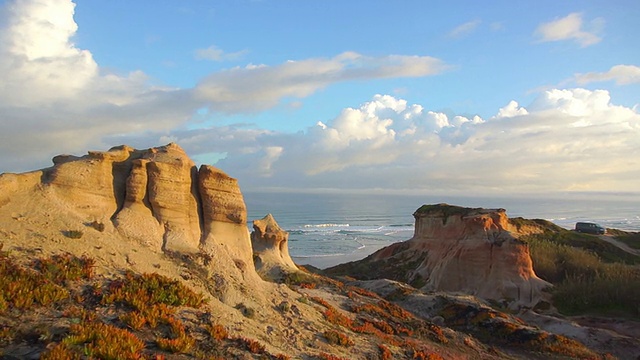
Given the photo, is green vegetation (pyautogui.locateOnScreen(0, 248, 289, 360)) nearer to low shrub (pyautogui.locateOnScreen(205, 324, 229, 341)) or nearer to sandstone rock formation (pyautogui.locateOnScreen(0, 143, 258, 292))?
low shrub (pyautogui.locateOnScreen(205, 324, 229, 341))

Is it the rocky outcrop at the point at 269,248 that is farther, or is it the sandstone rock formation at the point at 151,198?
the rocky outcrop at the point at 269,248

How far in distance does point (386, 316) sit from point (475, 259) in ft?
62.7

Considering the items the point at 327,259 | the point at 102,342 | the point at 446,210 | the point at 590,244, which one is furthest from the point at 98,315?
the point at 327,259

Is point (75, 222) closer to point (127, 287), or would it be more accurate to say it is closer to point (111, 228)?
point (111, 228)

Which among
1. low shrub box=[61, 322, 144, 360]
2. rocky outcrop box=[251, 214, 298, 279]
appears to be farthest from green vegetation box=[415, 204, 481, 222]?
low shrub box=[61, 322, 144, 360]

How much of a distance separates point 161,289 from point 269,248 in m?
16.7

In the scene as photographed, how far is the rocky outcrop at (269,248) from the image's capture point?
26.3 m

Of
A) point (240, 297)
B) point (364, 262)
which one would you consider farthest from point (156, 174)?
point (364, 262)

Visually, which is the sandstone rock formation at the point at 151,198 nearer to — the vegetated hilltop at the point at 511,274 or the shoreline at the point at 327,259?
the vegetated hilltop at the point at 511,274

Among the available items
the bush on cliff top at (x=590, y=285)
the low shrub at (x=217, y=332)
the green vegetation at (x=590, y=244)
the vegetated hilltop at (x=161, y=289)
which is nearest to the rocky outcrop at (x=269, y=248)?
the vegetated hilltop at (x=161, y=289)

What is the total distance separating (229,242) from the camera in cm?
1727

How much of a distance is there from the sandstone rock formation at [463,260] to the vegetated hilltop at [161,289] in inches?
486

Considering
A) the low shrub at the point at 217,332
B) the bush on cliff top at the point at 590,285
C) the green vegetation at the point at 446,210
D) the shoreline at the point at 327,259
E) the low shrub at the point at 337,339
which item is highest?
the green vegetation at the point at 446,210

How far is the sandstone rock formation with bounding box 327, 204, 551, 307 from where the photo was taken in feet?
107
